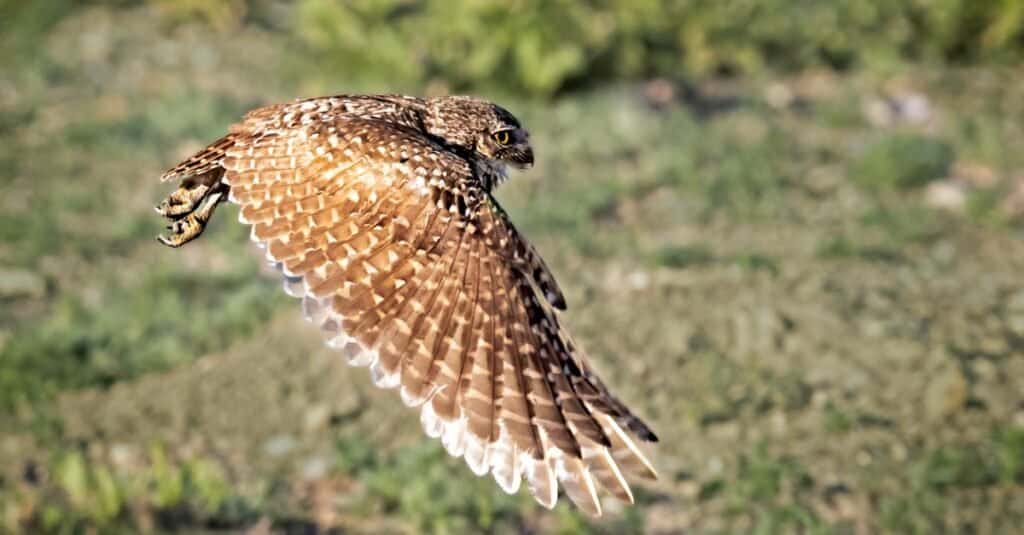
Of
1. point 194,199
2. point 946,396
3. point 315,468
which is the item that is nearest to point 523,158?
point 194,199

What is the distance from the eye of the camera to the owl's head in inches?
191

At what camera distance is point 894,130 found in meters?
9.66

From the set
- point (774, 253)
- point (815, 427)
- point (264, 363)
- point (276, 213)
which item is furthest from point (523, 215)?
point (276, 213)

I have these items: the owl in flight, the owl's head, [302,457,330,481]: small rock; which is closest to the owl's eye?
the owl's head

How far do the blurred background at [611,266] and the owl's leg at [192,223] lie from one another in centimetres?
154

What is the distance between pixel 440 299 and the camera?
417 cm

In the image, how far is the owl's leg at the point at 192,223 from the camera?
15.8 ft

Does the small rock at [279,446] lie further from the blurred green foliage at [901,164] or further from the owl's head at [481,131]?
the blurred green foliage at [901,164]

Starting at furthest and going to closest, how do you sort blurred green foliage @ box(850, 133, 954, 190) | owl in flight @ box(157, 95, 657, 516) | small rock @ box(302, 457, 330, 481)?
blurred green foliage @ box(850, 133, 954, 190) < small rock @ box(302, 457, 330, 481) < owl in flight @ box(157, 95, 657, 516)

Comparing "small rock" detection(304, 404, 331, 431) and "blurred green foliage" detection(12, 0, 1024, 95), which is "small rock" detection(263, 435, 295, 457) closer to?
"small rock" detection(304, 404, 331, 431)

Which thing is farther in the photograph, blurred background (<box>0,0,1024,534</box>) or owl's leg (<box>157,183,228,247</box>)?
blurred background (<box>0,0,1024,534</box>)

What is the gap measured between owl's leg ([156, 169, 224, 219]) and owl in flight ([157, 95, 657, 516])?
1.11 feet

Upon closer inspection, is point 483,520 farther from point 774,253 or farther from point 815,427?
point 774,253

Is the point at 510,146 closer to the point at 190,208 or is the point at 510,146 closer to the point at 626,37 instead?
the point at 190,208
